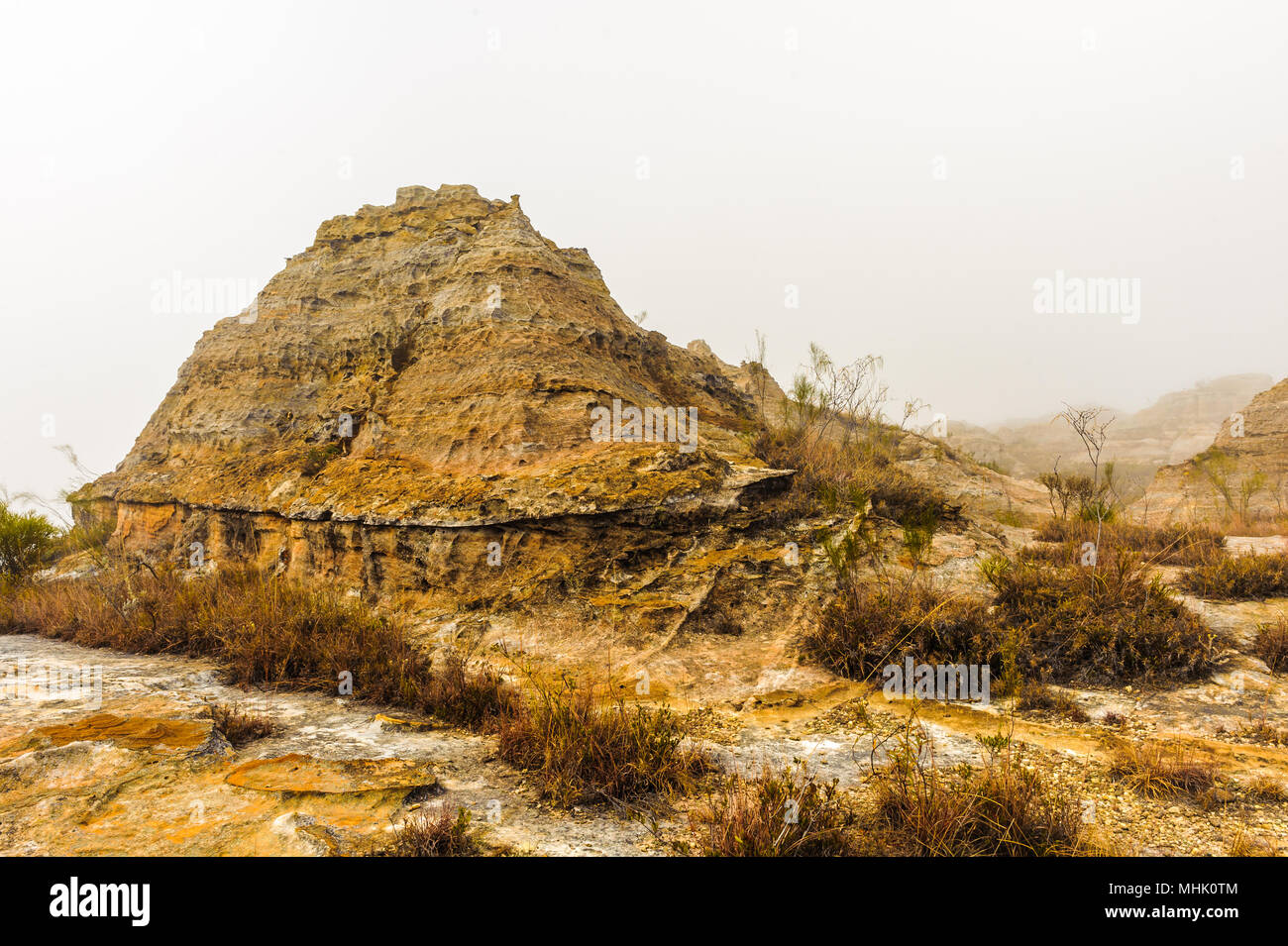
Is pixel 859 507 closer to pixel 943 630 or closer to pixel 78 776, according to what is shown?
pixel 943 630

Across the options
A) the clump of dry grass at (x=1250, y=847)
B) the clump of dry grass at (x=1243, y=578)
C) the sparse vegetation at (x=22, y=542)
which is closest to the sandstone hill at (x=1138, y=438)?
the clump of dry grass at (x=1243, y=578)

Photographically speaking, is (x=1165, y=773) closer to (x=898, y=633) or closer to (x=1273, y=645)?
(x=898, y=633)

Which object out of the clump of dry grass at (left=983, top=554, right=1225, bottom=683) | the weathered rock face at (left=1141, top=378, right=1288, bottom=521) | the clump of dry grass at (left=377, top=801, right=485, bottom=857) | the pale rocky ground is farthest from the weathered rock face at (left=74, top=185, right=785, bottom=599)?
the weathered rock face at (left=1141, top=378, right=1288, bottom=521)

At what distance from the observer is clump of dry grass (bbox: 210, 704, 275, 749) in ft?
13.6

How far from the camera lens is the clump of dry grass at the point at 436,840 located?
2.64 metres

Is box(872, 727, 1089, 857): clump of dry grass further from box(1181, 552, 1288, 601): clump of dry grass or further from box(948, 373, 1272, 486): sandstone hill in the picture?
box(948, 373, 1272, 486): sandstone hill

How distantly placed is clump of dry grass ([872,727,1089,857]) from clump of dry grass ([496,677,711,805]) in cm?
122

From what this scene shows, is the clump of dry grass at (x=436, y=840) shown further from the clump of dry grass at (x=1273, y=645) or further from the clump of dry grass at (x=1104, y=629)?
the clump of dry grass at (x=1273, y=645)

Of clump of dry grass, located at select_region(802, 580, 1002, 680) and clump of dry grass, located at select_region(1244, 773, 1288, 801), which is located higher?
clump of dry grass, located at select_region(802, 580, 1002, 680)

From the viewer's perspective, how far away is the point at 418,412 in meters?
9.13

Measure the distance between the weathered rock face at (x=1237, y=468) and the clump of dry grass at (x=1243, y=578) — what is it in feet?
26.8
